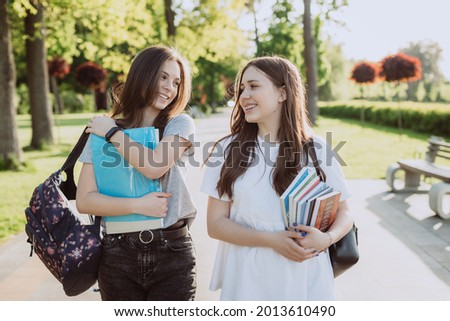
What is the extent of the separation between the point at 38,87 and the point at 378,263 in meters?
13.7

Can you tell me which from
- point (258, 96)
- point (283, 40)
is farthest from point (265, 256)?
point (283, 40)

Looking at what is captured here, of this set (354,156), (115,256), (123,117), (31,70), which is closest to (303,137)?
(123,117)

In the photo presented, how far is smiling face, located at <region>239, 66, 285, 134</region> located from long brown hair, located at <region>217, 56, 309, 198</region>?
0.03 metres

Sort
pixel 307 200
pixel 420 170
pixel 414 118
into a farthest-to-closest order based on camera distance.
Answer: pixel 414 118
pixel 420 170
pixel 307 200

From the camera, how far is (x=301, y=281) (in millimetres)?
2229

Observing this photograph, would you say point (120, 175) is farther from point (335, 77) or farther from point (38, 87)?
point (335, 77)

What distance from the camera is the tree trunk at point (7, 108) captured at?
38.5ft

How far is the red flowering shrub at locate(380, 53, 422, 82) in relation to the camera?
2117cm

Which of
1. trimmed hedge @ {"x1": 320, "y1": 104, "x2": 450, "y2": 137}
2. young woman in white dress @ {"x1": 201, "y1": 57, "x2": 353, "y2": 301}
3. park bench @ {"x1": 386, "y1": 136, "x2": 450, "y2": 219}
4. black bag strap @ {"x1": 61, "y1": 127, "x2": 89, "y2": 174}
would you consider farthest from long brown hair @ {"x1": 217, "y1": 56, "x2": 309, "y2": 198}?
trimmed hedge @ {"x1": 320, "y1": 104, "x2": 450, "y2": 137}

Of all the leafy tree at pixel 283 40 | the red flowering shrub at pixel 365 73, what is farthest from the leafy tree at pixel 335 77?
the red flowering shrub at pixel 365 73

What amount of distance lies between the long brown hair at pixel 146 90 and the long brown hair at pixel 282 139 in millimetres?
299

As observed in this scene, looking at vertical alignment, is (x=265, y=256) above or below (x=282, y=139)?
below

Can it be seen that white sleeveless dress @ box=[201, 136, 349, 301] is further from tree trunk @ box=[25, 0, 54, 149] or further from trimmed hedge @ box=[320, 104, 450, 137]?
trimmed hedge @ box=[320, 104, 450, 137]

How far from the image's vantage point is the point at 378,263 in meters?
5.17
